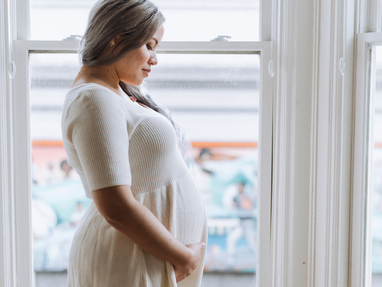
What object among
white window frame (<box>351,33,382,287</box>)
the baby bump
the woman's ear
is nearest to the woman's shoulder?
the woman's ear

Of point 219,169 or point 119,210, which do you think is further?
point 219,169

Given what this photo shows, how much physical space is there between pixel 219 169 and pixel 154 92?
1.31ft

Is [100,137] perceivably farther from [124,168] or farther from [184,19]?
[184,19]

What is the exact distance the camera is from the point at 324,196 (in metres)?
1.39

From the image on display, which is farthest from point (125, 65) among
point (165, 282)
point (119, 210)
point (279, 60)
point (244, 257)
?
point (244, 257)

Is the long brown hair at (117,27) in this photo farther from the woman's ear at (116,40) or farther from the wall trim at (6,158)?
the wall trim at (6,158)

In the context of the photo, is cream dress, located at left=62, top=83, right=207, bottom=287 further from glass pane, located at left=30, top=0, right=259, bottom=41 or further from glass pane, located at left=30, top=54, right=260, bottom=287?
glass pane, located at left=30, top=0, right=259, bottom=41

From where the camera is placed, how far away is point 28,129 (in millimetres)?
1458

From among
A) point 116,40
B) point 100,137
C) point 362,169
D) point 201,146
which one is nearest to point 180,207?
point 100,137

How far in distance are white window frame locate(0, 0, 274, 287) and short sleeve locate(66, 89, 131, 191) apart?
69 centimetres

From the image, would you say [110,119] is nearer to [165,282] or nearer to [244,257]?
[165,282]

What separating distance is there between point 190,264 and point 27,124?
0.88 meters

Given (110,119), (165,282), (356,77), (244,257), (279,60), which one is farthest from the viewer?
(244,257)

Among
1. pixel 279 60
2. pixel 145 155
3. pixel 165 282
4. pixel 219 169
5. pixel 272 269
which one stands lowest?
pixel 272 269
